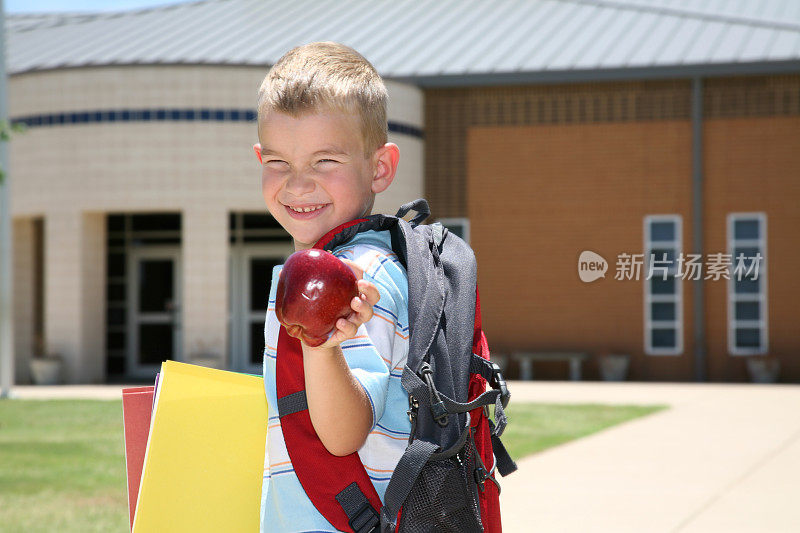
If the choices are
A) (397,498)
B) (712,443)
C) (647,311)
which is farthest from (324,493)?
(647,311)

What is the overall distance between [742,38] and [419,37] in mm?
6475

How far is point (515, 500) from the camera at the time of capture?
666 centimetres

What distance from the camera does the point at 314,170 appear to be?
6.32ft

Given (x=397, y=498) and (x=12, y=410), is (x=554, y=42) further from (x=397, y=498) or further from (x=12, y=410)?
(x=397, y=498)

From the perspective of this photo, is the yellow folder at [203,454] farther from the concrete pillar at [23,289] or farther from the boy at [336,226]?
the concrete pillar at [23,289]

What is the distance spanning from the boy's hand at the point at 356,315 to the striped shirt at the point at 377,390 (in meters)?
0.14

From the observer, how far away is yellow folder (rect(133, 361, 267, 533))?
6.60 ft

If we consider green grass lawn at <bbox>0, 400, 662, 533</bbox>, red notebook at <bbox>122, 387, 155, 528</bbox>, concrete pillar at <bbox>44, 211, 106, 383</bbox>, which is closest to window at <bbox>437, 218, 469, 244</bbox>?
concrete pillar at <bbox>44, 211, 106, 383</bbox>

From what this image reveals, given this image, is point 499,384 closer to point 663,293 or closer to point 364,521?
point 364,521

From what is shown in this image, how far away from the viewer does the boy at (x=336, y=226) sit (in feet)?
5.68

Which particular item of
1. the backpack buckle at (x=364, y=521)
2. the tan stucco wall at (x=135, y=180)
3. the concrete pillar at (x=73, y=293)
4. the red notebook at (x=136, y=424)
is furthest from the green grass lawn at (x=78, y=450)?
the tan stucco wall at (x=135, y=180)

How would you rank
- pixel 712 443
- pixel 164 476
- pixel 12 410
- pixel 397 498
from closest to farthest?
pixel 397 498, pixel 164 476, pixel 712 443, pixel 12 410

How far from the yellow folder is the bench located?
695 inches

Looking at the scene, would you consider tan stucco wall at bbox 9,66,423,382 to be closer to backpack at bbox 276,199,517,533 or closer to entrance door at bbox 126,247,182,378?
entrance door at bbox 126,247,182,378
